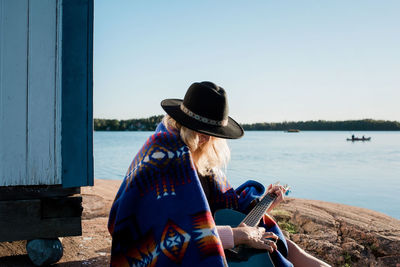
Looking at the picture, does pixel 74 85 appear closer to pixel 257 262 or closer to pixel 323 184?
pixel 257 262

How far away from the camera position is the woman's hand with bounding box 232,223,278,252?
2.14m

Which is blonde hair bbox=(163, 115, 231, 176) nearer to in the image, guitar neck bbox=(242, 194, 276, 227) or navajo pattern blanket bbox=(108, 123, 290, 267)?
navajo pattern blanket bbox=(108, 123, 290, 267)

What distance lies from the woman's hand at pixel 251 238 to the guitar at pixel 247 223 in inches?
2.1

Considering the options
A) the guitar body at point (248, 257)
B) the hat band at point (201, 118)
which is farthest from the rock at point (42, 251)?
the hat band at point (201, 118)

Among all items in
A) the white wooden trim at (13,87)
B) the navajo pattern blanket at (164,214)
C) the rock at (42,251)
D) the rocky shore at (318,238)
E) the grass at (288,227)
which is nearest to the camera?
the navajo pattern blanket at (164,214)

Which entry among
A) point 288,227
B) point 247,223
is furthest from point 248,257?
point 288,227

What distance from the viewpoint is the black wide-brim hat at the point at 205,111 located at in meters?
2.13

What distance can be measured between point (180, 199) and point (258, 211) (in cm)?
79

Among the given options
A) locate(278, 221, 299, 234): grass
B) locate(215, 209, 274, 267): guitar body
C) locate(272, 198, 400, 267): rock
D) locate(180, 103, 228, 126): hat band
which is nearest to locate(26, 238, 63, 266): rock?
locate(215, 209, 274, 267): guitar body

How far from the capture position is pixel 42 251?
3.31 metres

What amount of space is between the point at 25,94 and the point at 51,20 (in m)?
0.70

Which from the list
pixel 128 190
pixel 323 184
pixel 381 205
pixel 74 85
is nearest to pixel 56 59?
pixel 74 85

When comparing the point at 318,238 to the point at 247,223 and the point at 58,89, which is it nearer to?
the point at 247,223

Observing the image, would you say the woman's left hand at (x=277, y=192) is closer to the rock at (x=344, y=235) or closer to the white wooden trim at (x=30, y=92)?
the white wooden trim at (x=30, y=92)
